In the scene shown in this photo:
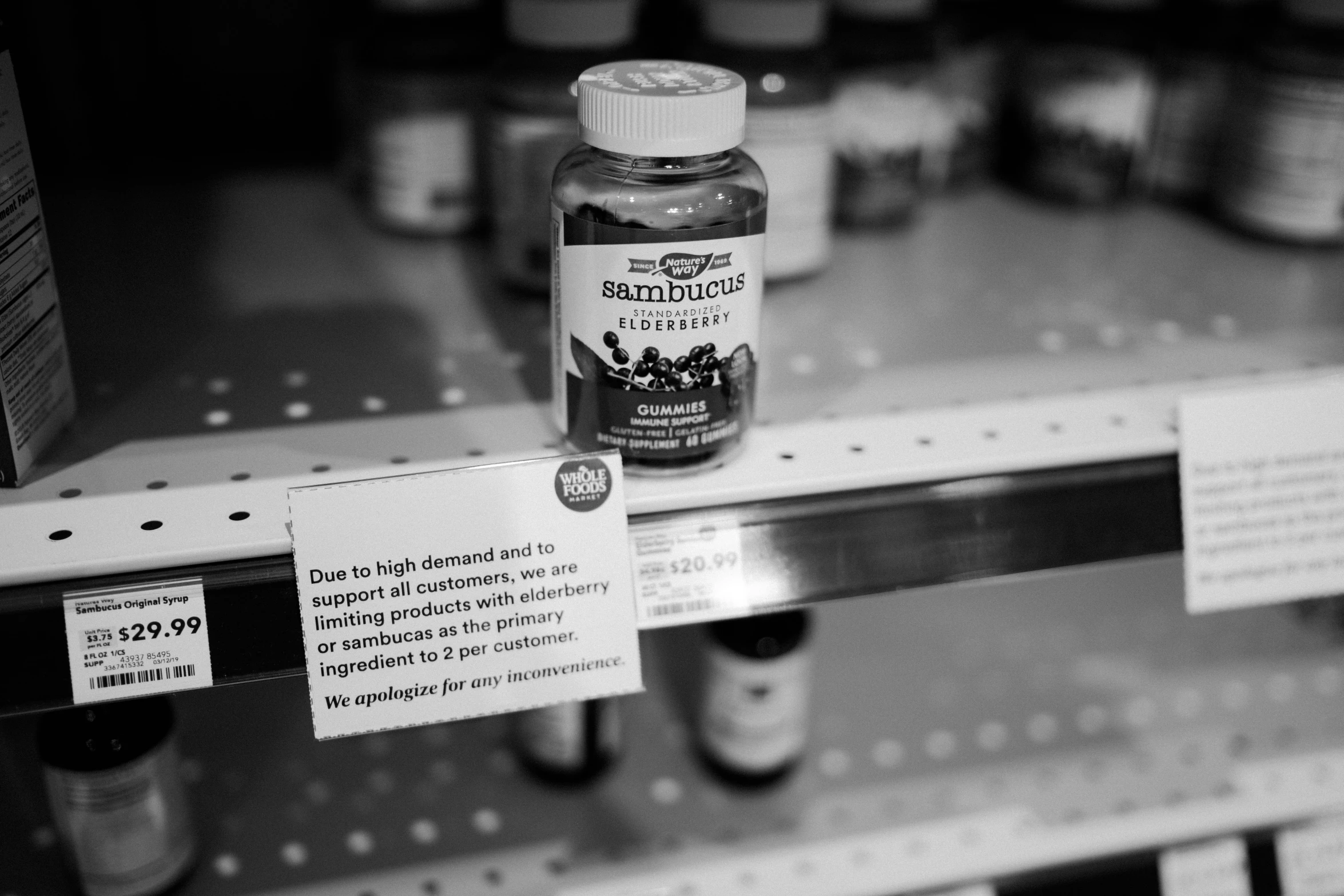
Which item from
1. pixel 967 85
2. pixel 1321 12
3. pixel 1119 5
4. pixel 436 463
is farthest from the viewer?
pixel 967 85

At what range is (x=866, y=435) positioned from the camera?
67 centimetres

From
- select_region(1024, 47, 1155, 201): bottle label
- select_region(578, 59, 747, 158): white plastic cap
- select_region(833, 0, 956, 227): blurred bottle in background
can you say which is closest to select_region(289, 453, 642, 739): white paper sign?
select_region(578, 59, 747, 158): white plastic cap

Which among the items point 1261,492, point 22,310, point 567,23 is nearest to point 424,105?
point 567,23

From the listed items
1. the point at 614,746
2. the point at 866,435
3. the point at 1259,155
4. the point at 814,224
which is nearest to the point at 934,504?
the point at 866,435

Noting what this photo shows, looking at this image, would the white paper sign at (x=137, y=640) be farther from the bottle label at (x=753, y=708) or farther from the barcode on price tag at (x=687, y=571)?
the bottle label at (x=753, y=708)

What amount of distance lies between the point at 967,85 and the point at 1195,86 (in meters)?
0.20

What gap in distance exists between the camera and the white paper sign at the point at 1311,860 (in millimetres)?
925

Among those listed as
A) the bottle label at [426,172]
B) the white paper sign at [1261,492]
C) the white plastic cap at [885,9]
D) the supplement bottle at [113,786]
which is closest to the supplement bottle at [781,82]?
the white plastic cap at [885,9]

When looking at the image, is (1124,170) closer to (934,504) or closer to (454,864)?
(934,504)

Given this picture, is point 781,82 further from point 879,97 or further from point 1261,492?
point 1261,492

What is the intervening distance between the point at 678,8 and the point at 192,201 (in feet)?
1.50

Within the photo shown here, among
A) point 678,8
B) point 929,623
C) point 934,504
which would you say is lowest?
point 929,623

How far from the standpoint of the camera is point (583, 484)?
0.57m

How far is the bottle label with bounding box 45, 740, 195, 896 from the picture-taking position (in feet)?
2.37
